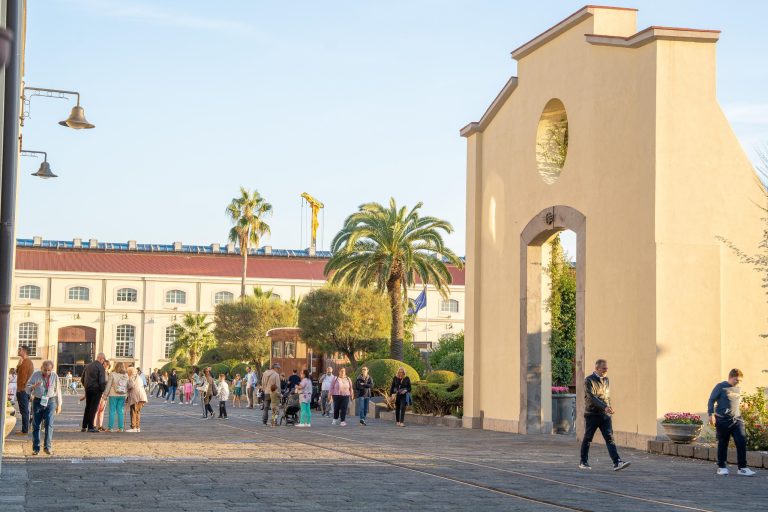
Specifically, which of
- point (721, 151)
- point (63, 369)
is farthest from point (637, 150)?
point (63, 369)

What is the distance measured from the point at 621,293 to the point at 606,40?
5049 mm

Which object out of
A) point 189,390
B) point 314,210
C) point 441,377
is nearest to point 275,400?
point 441,377

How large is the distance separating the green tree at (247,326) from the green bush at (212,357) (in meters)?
1.62

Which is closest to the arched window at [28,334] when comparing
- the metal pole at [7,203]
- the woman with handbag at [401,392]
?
the woman with handbag at [401,392]

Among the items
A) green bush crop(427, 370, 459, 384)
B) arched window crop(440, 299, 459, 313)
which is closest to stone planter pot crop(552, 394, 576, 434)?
green bush crop(427, 370, 459, 384)

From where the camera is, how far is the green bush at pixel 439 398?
30.2 m

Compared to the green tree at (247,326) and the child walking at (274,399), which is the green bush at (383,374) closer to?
the child walking at (274,399)

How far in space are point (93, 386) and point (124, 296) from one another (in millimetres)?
75458

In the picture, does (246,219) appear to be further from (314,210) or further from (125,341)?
(314,210)

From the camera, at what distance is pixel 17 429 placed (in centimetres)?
2491

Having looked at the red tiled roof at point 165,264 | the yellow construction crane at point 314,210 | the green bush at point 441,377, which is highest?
the yellow construction crane at point 314,210

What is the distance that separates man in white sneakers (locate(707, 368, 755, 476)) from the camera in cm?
1556

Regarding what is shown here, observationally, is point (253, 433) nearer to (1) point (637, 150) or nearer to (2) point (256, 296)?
(1) point (637, 150)

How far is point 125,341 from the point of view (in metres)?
96.5
